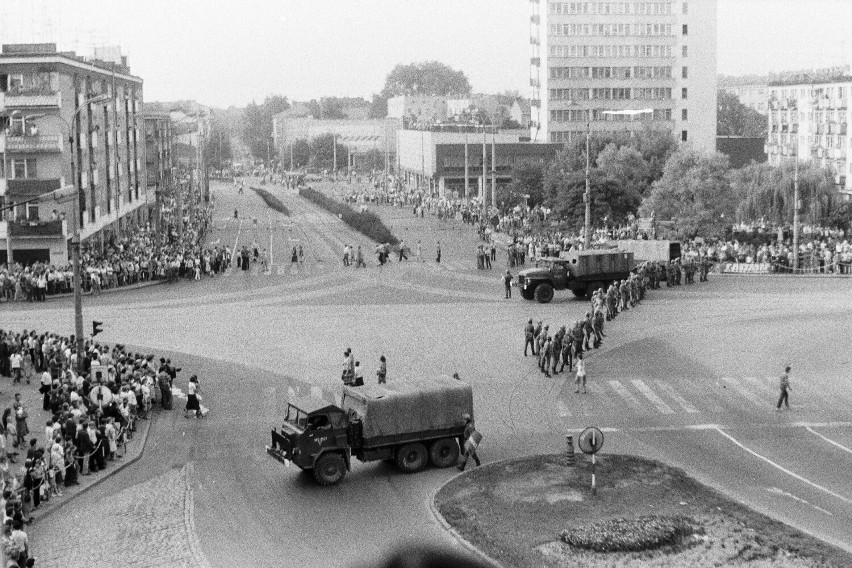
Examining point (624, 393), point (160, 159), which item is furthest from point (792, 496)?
point (160, 159)

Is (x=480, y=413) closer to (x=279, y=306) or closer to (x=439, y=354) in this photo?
(x=439, y=354)

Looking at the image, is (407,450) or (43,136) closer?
(407,450)

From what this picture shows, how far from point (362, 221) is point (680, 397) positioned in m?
60.7

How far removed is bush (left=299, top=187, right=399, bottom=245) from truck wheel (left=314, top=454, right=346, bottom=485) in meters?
51.7

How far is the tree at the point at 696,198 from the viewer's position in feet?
243

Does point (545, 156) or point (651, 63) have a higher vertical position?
point (651, 63)

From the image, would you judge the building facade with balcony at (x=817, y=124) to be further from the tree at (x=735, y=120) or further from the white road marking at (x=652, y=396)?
the white road marking at (x=652, y=396)

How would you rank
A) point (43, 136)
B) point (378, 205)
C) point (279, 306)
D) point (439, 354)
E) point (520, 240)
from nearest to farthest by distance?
point (439, 354) < point (279, 306) < point (43, 136) < point (520, 240) < point (378, 205)

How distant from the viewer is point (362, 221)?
91.2m

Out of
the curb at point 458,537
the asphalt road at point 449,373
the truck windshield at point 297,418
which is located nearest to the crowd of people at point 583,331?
the asphalt road at point 449,373

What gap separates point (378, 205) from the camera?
395 ft


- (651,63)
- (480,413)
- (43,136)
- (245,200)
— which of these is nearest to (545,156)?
(651,63)

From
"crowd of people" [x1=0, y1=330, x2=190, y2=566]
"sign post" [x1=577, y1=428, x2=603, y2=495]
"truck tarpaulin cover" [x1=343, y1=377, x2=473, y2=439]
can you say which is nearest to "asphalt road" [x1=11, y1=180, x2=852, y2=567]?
"crowd of people" [x1=0, y1=330, x2=190, y2=566]

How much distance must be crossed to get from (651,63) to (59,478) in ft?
379
